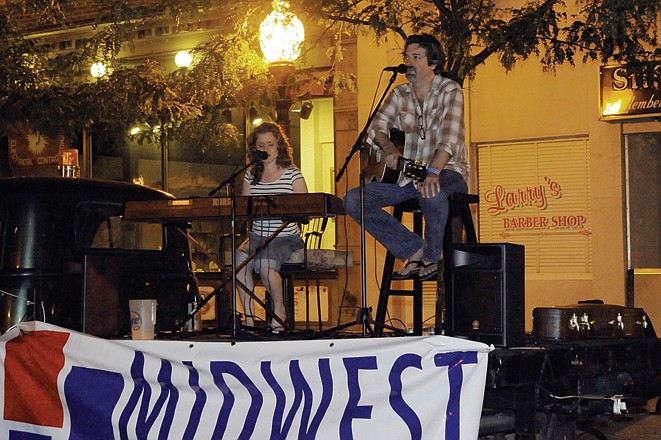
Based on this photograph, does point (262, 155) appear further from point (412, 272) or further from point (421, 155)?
point (412, 272)

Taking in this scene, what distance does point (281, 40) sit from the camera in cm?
1074

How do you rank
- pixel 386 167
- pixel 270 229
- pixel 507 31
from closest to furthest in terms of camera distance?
pixel 386 167, pixel 270 229, pixel 507 31

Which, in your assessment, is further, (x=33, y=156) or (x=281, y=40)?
(x=33, y=156)

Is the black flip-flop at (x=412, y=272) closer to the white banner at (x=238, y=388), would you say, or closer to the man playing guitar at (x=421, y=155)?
the man playing guitar at (x=421, y=155)

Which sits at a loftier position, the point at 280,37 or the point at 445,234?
the point at 280,37

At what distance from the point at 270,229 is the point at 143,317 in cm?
164

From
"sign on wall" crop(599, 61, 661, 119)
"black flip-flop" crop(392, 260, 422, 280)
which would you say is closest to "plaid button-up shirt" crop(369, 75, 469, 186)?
"black flip-flop" crop(392, 260, 422, 280)

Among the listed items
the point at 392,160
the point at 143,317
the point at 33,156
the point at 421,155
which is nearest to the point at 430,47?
the point at 421,155

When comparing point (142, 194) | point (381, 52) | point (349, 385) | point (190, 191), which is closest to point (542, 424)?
point (349, 385)

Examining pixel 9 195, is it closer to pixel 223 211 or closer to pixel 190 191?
pixel 223 211

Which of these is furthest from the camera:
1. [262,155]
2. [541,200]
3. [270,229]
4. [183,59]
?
[183,59]

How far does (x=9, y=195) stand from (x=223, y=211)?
4.59 ft

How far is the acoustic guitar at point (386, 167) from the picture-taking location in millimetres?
6730

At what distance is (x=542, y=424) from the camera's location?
6375mm
